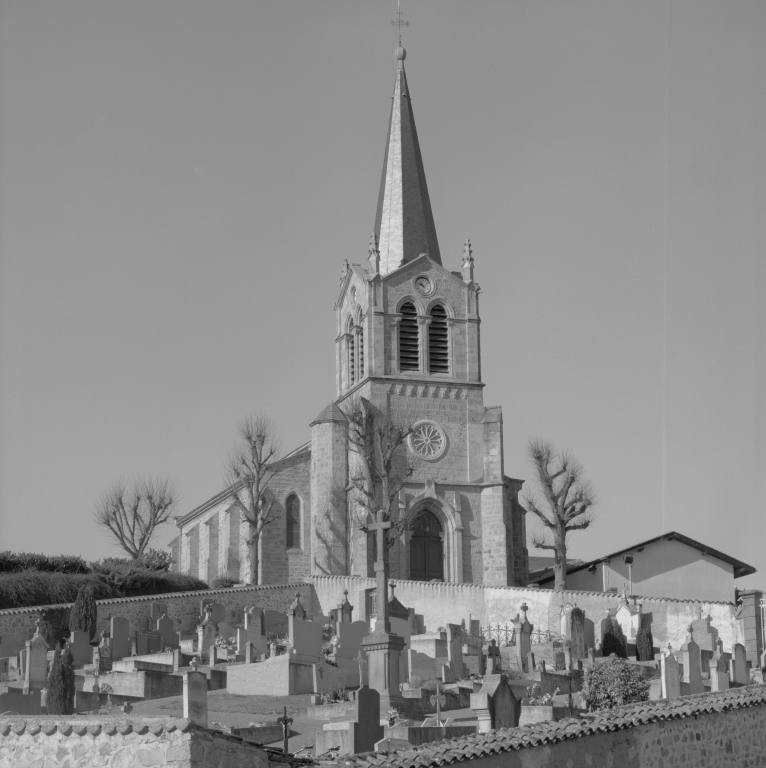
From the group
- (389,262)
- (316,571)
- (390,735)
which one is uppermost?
(389,262)

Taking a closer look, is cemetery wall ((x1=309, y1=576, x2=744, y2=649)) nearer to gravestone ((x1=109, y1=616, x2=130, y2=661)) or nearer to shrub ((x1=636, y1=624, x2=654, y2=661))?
shrub ((x1=636, y1=624, x2=654, y2=661))

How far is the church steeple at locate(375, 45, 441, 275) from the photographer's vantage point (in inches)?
2183

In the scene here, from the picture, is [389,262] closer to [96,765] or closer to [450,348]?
[450,348]

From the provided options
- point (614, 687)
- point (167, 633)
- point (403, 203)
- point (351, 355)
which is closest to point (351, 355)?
point (351, 355)

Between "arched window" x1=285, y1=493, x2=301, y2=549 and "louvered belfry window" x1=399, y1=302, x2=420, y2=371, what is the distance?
20.7ft

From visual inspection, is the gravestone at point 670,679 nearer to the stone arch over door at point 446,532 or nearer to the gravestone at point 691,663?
the gravestone at point 691,663

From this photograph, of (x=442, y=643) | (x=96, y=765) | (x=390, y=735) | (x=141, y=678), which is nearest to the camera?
(x=96, y=765)

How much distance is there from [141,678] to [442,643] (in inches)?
345

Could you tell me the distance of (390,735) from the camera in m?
19.8

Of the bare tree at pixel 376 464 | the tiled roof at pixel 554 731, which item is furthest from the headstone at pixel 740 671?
the bare tree at pixel 376 464

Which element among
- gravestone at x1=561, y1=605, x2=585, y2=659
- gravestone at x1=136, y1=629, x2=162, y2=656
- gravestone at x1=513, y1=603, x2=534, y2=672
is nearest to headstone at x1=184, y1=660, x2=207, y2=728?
gravestone at x1=513, y1=603, x2=534, y2=672

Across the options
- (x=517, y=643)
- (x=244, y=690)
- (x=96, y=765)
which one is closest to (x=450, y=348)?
(x=517, y=643)

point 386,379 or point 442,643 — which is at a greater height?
point 386,379

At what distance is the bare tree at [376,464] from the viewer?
1950 inches
